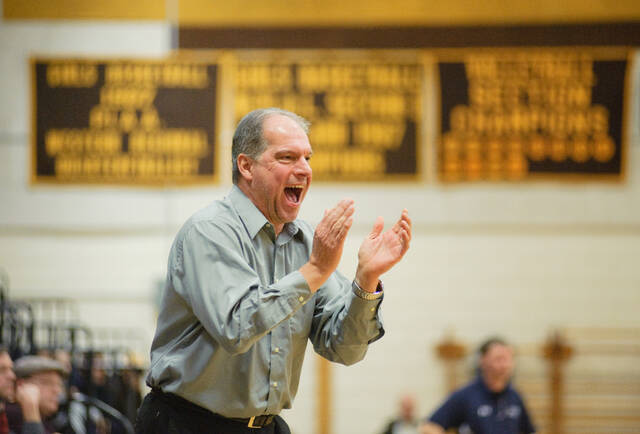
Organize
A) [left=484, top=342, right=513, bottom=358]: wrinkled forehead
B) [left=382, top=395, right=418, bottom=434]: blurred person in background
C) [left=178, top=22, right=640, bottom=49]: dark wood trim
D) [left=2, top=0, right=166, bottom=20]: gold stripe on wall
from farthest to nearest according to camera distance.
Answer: [left=2, top=0, right=166, bottom=20]: gold stripe on wall, [left=178, top=22, right=640, bottom=49]: dark wood trim, [left=382, top=395, right=418, bottom=434]: blurred person in background, [left=484, top=342, right=513, bottom=358]: wrinkled forehead

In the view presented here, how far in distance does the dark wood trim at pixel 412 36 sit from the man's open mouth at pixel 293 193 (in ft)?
25.0

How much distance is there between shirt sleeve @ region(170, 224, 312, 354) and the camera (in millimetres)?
2150

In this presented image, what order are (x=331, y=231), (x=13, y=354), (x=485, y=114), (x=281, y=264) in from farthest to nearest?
(x=485, y=114) → (x=13, y=354) → (x=281, y=264) → (x=331, y=231)

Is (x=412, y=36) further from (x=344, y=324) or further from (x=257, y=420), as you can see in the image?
(x=257, y=420)

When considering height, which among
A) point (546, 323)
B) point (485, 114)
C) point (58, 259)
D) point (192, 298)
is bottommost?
point (546, 323)

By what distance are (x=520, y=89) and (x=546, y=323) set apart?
2758 mm

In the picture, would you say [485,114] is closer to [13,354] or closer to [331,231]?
[13,354]

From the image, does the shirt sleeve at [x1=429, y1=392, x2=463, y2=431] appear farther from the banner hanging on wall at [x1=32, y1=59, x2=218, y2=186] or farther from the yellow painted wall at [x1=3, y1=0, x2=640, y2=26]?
the yellow painted wall at [x1=3, y1=0, x2=640, y2=26]

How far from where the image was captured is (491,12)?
10023mm

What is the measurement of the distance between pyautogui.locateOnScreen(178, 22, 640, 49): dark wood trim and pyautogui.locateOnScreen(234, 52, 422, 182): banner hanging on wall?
37 cm

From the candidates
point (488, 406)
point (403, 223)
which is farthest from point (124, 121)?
point (403, 223)

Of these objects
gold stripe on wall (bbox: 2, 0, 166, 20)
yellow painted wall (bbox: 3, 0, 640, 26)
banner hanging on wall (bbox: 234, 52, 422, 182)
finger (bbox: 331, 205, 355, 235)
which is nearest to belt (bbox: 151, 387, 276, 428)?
finger (bbox: 331, 205, 355, 235)

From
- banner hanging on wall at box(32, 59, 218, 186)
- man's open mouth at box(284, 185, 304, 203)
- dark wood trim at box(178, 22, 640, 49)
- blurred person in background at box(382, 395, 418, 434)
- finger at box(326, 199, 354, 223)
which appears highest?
dark wood trim at box(178, 22, 640, 49)

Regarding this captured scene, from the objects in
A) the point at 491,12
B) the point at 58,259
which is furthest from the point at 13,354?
the point at 491,12
